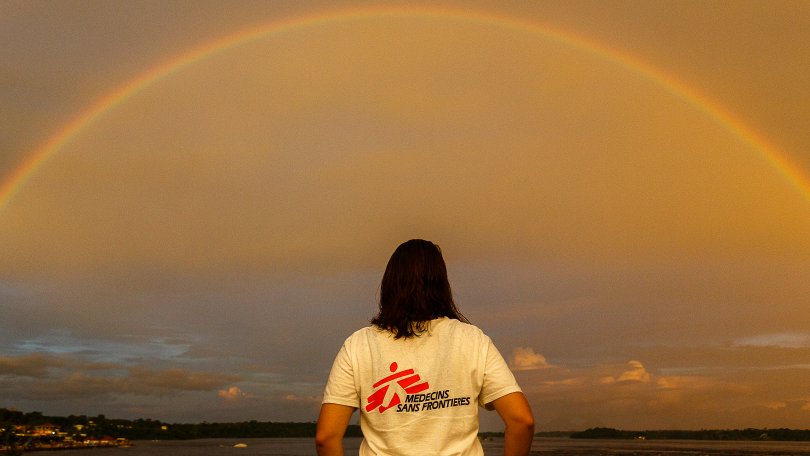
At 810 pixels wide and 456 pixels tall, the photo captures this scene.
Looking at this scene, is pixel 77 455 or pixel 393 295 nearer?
pixel 393 295

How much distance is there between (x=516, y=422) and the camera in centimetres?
356

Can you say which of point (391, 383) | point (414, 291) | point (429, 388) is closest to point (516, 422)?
point (429, 388)

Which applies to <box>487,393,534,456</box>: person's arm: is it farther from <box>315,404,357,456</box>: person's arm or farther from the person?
<box>315,404,357,456</box>: person's arm

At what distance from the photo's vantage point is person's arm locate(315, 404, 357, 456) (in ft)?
12.1

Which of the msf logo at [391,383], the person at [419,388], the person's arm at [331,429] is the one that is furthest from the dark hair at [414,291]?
the person's arm at [331,429]

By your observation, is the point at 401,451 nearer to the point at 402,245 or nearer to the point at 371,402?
the point at 371,402

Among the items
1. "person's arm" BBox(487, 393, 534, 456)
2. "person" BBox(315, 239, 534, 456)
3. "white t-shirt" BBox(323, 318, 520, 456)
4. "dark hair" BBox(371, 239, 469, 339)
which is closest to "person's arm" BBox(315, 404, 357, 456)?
"person" BBox(315, 239, 534, 456)

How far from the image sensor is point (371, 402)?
363 cm

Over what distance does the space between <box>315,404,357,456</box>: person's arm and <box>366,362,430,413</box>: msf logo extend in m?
0.14

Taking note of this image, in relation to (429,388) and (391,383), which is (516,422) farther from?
(391,383)

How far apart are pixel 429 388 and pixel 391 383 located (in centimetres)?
17

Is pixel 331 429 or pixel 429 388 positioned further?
pixel 331 429

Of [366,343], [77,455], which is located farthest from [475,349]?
[77,455]

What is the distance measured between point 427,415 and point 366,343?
412 mm
